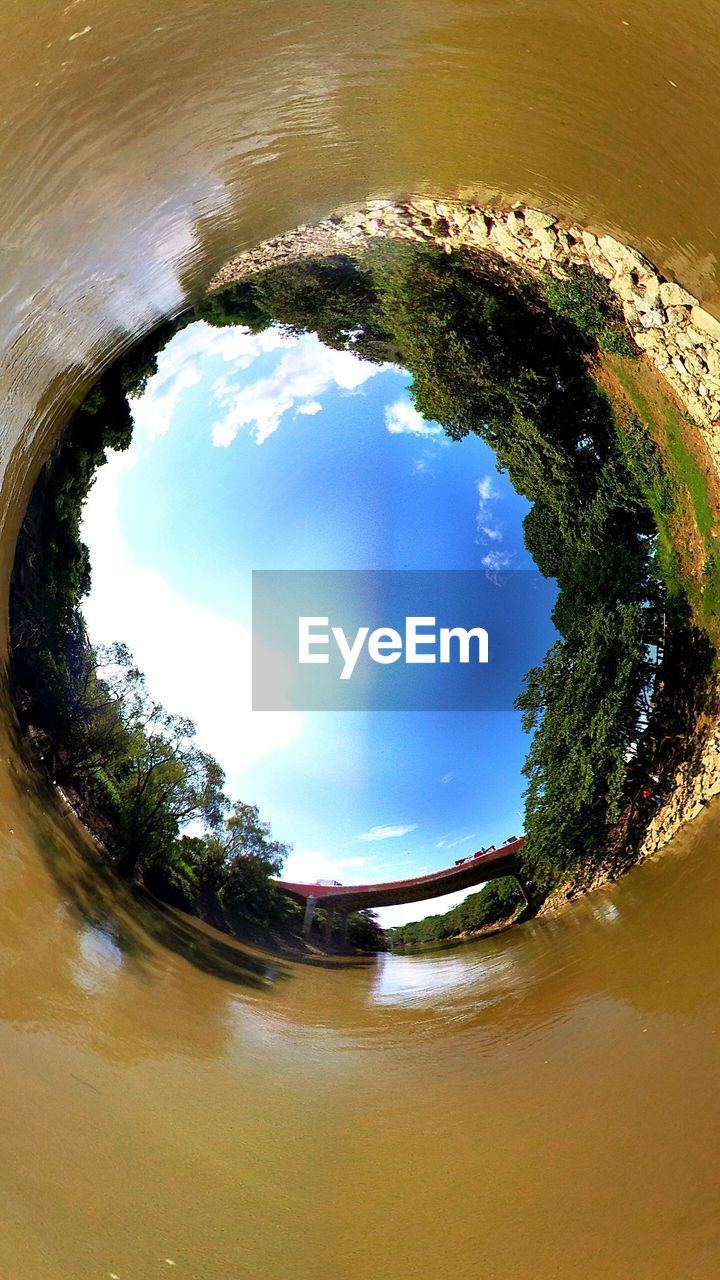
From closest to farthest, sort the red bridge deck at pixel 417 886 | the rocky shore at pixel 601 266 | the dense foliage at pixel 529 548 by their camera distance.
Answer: the rocky shore at pixel 601 266 → the dense foliage at pixel 529 548 → the red bridge deck at pixel 417 886

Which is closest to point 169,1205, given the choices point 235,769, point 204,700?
point 235,769

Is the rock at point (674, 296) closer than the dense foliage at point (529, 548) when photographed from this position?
Yes

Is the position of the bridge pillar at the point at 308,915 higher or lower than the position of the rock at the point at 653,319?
lower

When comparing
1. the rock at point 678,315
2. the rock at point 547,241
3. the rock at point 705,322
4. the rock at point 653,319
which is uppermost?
the rock at point 547,241

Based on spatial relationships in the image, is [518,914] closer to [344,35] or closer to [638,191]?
[638,191]

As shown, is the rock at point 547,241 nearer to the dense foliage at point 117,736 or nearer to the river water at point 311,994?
the river water at point 311,994

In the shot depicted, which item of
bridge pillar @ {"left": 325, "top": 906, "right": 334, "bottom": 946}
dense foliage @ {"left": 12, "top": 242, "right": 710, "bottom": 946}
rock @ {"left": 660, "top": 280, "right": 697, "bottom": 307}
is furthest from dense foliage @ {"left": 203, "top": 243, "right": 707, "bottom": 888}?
bridge pillar @ {"left": 325, "top": 906, "right": 334, "bottom": 946}

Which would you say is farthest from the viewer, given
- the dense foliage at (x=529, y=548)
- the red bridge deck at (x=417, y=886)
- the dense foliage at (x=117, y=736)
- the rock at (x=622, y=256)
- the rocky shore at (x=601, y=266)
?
the red bridge deck at (x=417, y=886)

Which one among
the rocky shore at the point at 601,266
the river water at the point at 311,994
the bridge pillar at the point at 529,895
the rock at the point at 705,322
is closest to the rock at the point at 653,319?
the rocky shore at the point at 601,266
